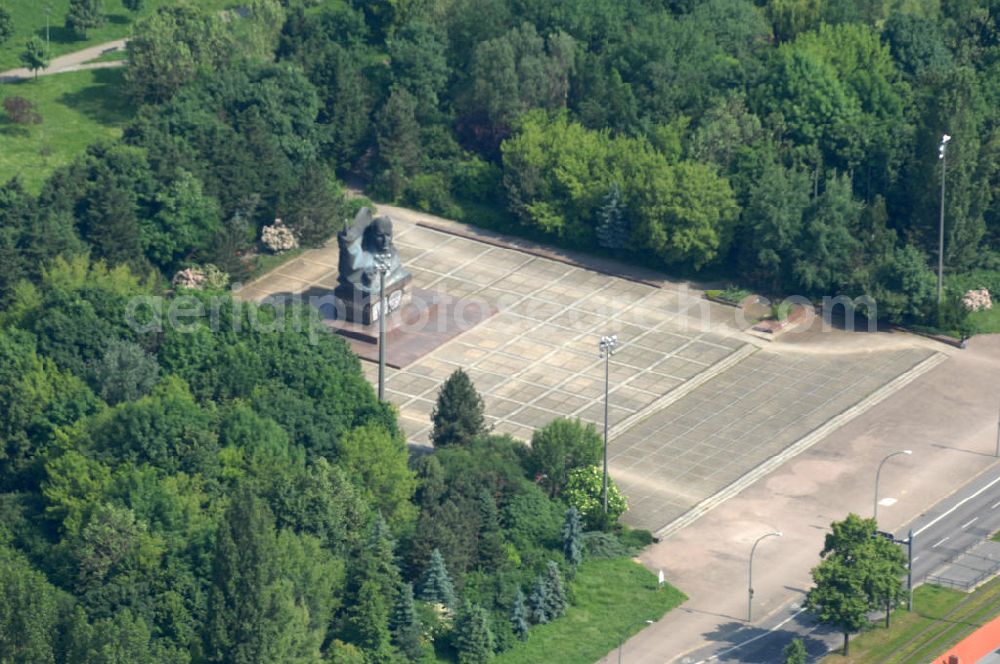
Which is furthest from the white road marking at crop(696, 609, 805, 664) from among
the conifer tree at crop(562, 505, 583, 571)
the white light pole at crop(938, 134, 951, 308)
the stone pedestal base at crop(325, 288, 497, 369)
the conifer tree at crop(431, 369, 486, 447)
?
the white light pole at crop(938, 134, 951, 308)

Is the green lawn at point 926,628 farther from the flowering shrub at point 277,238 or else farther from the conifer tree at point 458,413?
the flowering shrub at point 277,238

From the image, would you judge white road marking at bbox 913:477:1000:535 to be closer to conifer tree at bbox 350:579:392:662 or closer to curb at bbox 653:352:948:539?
curb at bbox 653:352:948:539

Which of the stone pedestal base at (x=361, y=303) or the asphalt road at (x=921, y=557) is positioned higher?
the stone pedestal base at (x=361, y=303)

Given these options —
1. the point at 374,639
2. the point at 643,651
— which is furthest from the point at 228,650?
the point at 643,651

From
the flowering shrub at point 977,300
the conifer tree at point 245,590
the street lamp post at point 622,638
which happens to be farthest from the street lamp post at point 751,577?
the flowering shrub at point 977,300

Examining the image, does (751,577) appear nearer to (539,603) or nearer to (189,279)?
(539,603)

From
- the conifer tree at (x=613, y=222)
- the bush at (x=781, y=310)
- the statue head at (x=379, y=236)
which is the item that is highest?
the statue head at (x=379, y=236)

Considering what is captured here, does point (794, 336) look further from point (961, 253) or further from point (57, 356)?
point (57, 356)

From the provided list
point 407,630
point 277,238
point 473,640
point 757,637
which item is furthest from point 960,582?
point 277,238
